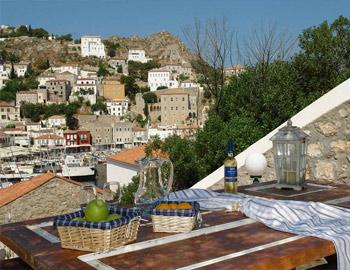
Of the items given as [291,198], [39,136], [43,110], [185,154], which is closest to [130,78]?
[43,110]

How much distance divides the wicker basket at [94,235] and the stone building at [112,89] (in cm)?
7715

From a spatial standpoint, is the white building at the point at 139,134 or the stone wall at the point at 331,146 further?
the white building at the point at 139,134

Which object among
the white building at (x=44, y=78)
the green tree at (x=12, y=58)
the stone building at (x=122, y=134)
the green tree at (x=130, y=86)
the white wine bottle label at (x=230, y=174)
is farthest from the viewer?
the green tree at (x=12, y=58)

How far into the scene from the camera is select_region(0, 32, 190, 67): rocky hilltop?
9381 centimetres

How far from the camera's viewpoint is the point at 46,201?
1348cm

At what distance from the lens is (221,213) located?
2.14m

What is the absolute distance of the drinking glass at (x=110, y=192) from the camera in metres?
2.09

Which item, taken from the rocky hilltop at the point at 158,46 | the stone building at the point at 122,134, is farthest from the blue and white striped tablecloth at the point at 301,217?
the rocky hilltop at the point at 158,46

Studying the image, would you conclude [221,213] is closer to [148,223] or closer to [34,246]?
[148,223]

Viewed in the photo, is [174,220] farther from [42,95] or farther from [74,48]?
[74,48]

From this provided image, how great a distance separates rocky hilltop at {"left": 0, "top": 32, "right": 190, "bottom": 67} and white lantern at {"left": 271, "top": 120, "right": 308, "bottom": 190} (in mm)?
85568

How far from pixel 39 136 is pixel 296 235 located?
64721 millimetres

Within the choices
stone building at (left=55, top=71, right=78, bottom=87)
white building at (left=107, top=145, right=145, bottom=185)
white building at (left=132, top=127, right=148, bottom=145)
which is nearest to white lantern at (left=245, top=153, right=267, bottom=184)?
white building at (left=107, top=145, right=145, bottom=185)

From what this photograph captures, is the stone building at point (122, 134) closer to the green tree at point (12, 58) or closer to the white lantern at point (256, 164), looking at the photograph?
the green tree at point (12, 58)
